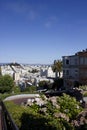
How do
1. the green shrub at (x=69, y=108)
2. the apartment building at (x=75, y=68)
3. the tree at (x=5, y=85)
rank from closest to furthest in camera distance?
the green shrub at (x=69, y=108) → the apartment building at (x=75, y=68) → the tree at (x=5, y=85)

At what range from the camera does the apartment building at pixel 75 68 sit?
53500 millimetres

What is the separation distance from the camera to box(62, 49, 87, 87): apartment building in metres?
53.5

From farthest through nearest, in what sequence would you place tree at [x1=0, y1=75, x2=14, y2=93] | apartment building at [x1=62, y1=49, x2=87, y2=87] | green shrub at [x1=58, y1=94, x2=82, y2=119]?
1. tree at [x1=0, y1=75, x2=14, y2=93]
2. apartment building at [x1=62, y1=49, x2=87, y2=87]
3. green shrub at [x1=58, y1=94, x2=82, y2=119]

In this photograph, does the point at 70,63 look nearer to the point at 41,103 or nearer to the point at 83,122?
the point at 41,103

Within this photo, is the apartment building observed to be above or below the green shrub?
above

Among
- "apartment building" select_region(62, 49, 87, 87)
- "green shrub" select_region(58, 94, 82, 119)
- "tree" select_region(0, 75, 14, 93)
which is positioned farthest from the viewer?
"tree" select_region(0, 75, 14, 93)

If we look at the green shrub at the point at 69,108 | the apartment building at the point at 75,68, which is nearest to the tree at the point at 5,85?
the apartment building at the point at 75,68

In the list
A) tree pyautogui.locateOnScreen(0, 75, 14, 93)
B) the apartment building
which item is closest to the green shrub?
the apartment building

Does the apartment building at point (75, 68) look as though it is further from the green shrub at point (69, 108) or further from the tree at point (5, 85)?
the green shrub at point (69, 108)

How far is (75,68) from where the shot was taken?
56938mm

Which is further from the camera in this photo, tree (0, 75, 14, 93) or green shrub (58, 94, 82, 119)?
tree (0, 75, 14, 93)

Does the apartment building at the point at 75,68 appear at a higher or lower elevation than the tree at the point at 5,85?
higher

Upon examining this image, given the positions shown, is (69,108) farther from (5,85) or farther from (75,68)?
(5,85)

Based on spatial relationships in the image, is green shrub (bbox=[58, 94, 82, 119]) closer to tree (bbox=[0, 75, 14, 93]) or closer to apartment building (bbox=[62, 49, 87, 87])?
apartment building (bbox=[62, 49, 87, 87])
